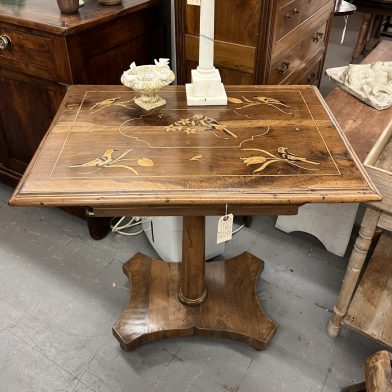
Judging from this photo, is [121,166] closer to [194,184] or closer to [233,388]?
[194,184]

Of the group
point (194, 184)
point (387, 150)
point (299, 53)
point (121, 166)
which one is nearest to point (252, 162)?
point (194, 184)

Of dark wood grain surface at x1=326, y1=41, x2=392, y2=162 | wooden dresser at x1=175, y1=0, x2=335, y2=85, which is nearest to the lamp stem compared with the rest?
wooden dresser at x1=175, y1=0, x2=335, y2=85

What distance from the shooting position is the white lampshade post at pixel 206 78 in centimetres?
120

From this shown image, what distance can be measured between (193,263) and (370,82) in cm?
129

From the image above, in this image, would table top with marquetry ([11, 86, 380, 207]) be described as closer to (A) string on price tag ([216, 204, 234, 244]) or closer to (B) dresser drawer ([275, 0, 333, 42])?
(A) string on price tag ([216, 204, 234, 244])

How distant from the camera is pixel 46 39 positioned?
1.48 meters

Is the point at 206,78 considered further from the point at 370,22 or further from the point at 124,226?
the point at 370,22

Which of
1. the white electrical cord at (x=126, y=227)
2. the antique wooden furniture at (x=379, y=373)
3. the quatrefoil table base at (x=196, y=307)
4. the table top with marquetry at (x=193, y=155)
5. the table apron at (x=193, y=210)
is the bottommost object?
the white electrical cord at (x=126, y=227)

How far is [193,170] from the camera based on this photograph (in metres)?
1.01

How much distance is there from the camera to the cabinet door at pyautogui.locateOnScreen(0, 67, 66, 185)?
1.69 m

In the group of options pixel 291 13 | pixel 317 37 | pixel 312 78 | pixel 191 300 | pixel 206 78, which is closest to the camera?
pixel 206 78

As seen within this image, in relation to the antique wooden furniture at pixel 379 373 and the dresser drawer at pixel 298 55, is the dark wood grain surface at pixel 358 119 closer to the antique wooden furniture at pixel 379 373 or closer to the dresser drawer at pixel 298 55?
the dresser drawer at pixel 298 55

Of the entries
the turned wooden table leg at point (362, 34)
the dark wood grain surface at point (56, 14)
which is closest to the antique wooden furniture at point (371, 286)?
the dark wood grain surface at point (56, 14)

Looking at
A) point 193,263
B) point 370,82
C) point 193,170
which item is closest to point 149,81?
point 193,170
